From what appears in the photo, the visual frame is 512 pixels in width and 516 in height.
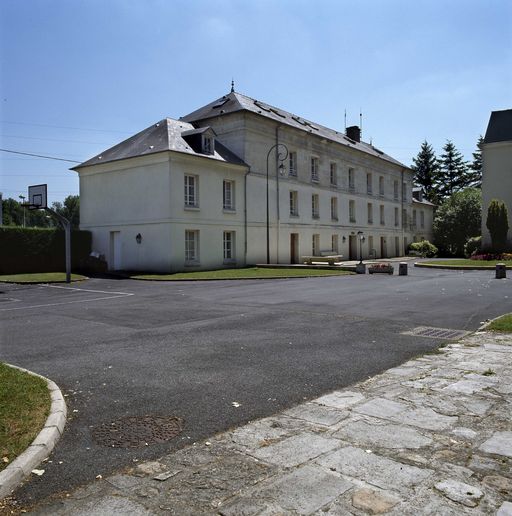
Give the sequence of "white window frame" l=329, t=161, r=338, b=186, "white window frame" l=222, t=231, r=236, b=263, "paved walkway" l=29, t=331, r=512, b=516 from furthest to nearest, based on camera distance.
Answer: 1. "white window frame" l=329, t=161, r=338, b=186
2. "white window frame" l=222, t=231, r=236, b=263
3. "paved walkway" l=29, t=331, r=512, b=516

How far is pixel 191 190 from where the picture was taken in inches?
1084

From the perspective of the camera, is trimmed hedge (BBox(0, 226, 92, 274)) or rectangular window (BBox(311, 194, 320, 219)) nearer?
trimmed hedge (BBox(0, 226, 92, 274))

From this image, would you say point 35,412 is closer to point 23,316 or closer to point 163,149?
point 23,316

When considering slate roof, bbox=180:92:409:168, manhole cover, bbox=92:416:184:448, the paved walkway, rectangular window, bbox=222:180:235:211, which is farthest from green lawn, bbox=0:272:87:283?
the paved walkway

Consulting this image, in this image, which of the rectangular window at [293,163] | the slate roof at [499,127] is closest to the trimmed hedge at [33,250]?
the rectangular window at [293,163]

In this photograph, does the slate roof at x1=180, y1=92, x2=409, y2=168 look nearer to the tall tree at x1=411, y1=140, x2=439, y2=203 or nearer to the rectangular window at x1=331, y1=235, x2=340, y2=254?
the rectangular window at x1=331, y1=235, x2=340, y2=254

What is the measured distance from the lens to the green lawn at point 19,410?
3620 millimetres

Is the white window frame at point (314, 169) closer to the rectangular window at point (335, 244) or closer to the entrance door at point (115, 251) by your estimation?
the rectangular window at point (335, 244)

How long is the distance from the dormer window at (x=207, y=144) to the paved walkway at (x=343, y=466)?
81.2ft

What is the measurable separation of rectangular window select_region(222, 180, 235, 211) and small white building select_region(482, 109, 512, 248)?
2121cm

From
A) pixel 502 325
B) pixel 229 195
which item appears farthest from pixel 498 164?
pixel 502 325

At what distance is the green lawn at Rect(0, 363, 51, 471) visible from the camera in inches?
143

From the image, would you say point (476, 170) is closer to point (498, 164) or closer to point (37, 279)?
point (498, 164)

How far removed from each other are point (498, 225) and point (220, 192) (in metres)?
19.9
